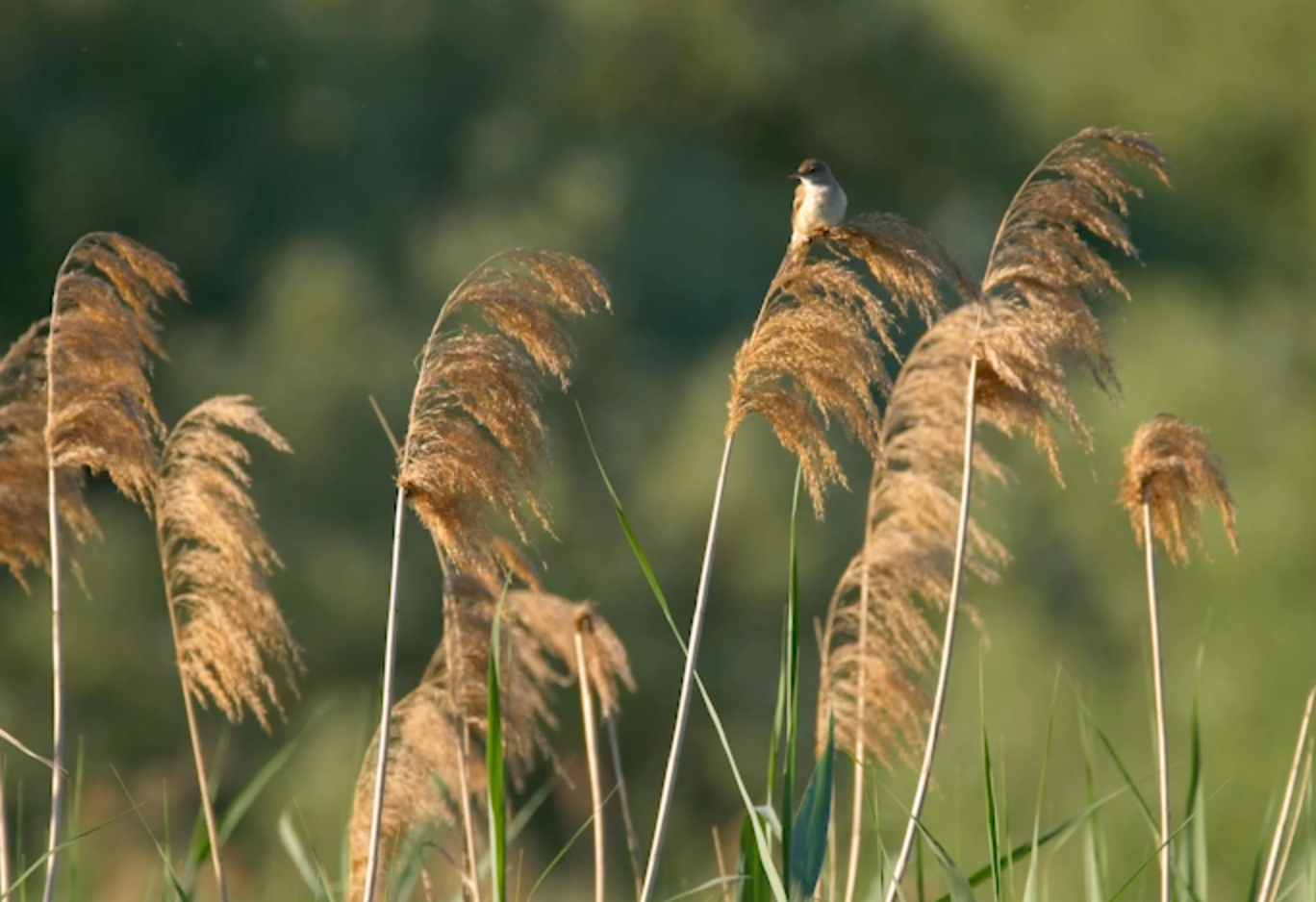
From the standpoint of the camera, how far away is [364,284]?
49.0 ft

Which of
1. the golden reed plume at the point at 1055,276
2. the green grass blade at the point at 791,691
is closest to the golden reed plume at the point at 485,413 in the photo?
the green grass blade at the point at 791,691

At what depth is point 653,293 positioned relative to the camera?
53.6 ft

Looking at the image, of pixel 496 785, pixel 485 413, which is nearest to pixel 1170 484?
pixel 485 413

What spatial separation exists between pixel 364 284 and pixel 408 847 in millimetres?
12139

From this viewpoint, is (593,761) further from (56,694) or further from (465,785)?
(56,694)

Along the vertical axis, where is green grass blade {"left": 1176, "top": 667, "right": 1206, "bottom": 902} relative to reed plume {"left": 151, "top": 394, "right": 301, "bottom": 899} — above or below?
below

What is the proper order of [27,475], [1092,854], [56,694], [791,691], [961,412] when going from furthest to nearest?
[961,412] → [27,475] → [1092,854] → [56,694] → [791,691]

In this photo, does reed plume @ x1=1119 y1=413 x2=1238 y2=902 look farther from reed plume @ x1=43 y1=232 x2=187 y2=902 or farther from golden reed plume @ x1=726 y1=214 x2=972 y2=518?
reed plume @ x1=43 y1=232 x2=187 y2=902

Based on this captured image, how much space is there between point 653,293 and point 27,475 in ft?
44.4

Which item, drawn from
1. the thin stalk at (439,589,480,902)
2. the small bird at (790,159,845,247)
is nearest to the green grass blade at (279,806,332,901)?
the thin stalk at (439,589,480,902)

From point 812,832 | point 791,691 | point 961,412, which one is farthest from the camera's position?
Result: point 961,412

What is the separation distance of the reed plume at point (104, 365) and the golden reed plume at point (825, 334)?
0.92 m

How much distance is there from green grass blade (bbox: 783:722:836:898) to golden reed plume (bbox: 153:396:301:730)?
905 millimetres

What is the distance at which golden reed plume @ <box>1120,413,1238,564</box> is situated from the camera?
9.77 ft
